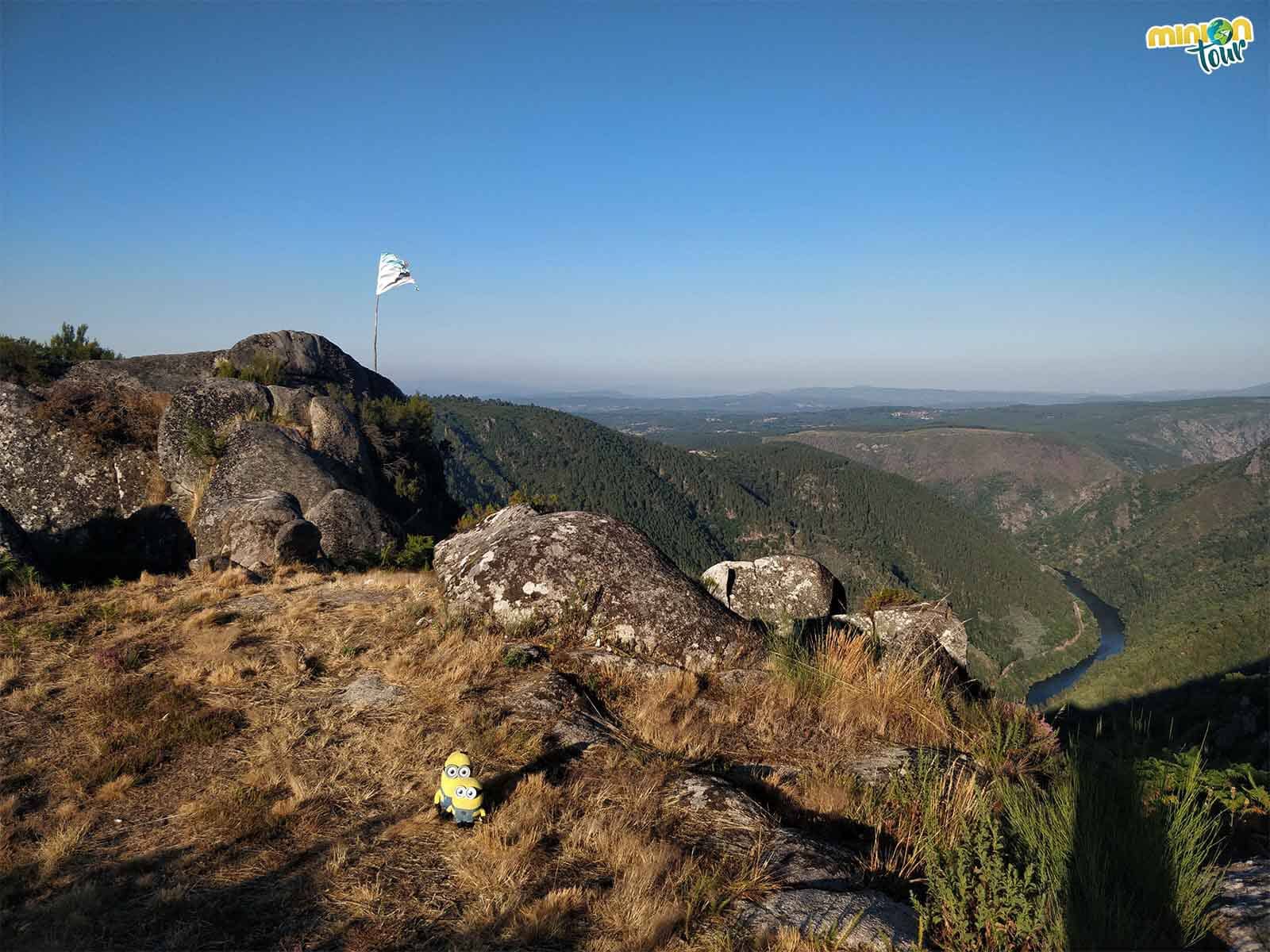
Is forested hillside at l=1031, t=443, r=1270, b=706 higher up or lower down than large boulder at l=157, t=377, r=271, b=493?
lower down

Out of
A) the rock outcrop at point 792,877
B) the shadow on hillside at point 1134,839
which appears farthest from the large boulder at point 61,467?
the shadow on hillside at point 1134,839

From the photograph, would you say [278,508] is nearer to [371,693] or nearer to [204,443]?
[204,443]

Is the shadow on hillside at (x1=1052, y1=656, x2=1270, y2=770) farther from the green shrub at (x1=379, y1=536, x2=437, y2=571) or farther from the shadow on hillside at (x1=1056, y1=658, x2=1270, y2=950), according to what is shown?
the green shrub at (x1=379, y1=536, x2=437, y2=571)

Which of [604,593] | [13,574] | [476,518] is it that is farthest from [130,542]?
[604,593]

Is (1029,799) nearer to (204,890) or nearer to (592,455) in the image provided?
(204,890)

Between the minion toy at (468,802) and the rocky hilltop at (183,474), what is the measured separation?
341 inches

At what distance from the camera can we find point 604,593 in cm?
787

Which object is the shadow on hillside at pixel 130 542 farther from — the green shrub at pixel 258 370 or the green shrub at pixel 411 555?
the green shrub at pixel 258 370

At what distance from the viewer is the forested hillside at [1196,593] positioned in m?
99.4

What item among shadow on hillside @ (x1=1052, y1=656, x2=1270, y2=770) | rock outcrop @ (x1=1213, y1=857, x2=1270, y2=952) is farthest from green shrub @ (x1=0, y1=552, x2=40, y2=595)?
shadow on hillside @ (x1=1052, y1=656, x2=1270, y2=770)

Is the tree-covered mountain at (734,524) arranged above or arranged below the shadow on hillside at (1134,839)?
below

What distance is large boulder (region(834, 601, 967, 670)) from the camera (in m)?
8.19

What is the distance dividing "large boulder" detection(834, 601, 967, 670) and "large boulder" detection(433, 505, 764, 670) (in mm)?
1942

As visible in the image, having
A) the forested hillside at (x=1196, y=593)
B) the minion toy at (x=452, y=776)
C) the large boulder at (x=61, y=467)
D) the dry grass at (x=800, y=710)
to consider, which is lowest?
the forested hillside at (x=1196, y=593)
